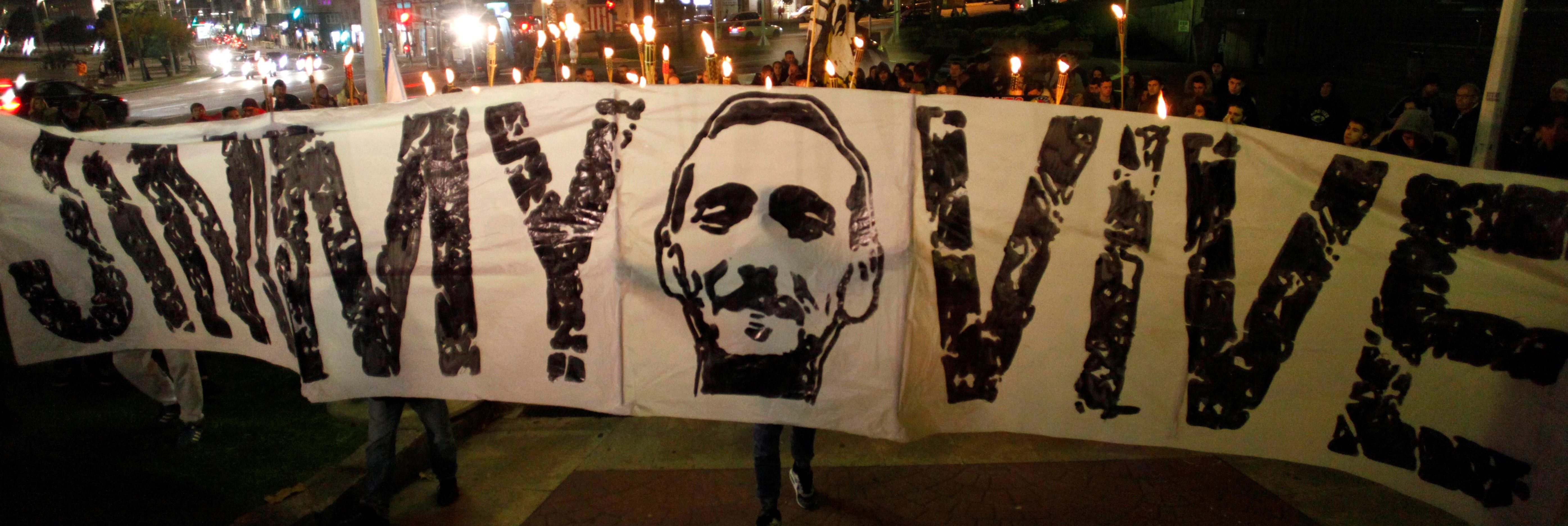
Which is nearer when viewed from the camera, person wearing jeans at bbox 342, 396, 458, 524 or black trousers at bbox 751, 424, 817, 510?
black trousers at bbox 751, 424, 817, 510

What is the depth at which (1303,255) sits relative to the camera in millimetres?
3381

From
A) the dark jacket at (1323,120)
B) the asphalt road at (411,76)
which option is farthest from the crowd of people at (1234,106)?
the asphalt road at (411,76)

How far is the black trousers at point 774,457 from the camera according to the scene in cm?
410

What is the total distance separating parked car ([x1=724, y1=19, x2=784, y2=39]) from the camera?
42.3 metres

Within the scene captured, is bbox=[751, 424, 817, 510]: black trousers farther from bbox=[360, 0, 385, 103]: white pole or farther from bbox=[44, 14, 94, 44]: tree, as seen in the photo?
bbox=[44, 14, 94, 44]: tree

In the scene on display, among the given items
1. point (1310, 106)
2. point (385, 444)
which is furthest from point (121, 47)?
point (1310, 106)

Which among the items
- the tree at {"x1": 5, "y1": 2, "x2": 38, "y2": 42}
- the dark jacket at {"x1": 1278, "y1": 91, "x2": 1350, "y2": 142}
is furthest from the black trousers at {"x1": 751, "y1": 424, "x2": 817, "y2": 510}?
the tree at {"x1": 5, "y1": 2, "x2": 38, "y2": 42}

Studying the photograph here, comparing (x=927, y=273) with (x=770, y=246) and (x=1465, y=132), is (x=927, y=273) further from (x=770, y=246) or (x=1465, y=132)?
(x=1465, y=132)

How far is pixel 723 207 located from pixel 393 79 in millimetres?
4151

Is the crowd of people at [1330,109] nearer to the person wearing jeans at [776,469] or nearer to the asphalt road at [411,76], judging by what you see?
the person wearing jeans at [776,469]

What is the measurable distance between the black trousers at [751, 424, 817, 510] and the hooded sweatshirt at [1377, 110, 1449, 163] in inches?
165

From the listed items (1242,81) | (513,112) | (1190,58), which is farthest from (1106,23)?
(513,112)

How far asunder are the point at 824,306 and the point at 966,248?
61cm

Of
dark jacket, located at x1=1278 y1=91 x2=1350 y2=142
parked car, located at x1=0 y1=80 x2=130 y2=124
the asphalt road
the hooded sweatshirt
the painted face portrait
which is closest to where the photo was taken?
the painted face portrait
